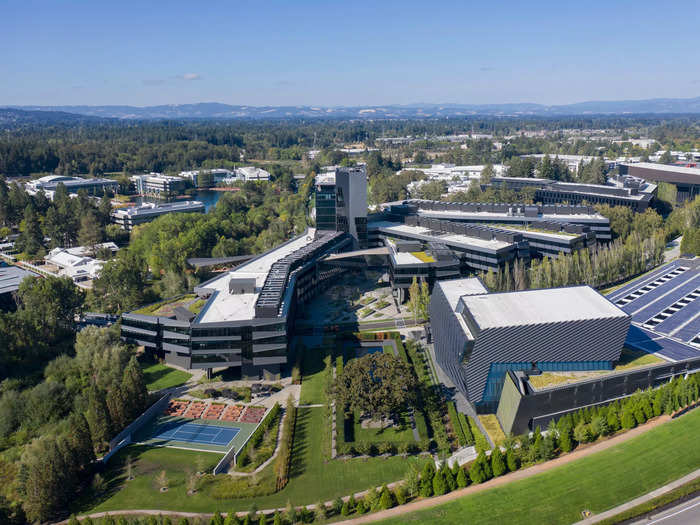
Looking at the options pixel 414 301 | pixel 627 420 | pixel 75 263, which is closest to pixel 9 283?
pixel 75 263

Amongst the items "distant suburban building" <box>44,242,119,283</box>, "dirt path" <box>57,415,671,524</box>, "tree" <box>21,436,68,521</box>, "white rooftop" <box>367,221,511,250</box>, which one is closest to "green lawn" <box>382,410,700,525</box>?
"dirt path" <box>57,415,671,524</box>

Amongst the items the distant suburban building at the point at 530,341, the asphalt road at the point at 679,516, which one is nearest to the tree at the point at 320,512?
the distant suburban building at the point at 530,341

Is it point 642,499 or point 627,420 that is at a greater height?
point 627,420

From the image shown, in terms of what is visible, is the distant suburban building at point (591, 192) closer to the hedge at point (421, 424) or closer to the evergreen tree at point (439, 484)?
the hedge at point (421, 424)

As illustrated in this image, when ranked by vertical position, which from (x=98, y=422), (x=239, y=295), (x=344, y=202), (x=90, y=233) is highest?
(x=344, y=202)

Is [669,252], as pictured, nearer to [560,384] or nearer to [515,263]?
[515,263]

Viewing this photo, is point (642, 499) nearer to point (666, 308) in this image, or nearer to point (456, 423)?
point (456, 423)

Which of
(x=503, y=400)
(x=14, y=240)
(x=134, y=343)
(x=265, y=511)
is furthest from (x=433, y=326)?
(x=14, y=240)
